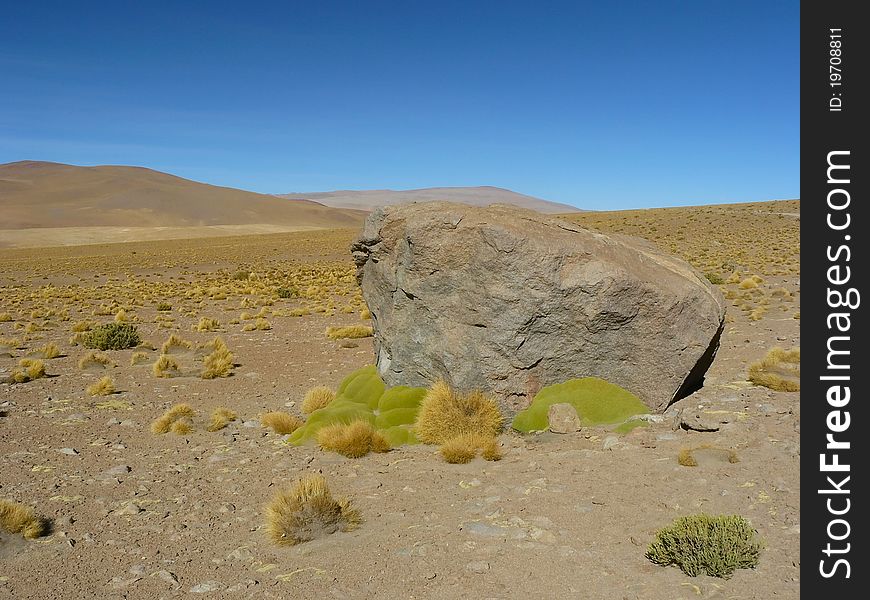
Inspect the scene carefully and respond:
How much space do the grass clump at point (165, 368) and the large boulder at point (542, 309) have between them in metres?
6.49

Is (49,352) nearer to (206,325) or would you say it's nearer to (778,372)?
(206,325)

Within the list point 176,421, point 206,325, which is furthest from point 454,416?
point 206,325

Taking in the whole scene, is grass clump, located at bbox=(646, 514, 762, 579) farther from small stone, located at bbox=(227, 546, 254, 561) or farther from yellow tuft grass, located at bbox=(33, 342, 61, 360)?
yellow tuft grass, located at bbox=(33, 342, 61, 360)

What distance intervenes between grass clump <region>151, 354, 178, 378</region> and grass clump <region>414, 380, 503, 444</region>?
6.77m

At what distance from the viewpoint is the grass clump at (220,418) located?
9016 millimetres

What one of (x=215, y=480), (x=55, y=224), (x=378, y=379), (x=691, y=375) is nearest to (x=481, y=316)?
(x=378, y=379)

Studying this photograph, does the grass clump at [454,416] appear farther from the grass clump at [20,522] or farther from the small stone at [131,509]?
the grass clump at [20,522]

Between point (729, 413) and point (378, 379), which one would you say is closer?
point (729, 413)

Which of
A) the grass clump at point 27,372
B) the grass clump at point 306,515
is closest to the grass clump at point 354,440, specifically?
the grass clump at point 306,515

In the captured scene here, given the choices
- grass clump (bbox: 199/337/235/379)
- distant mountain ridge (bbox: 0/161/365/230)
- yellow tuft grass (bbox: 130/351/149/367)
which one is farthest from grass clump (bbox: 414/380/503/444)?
distant mountain ridge (bbox: 0/161/365/230)

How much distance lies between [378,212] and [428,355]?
93.8 inches

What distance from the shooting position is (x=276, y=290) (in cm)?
2891

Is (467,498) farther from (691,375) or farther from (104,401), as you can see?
(104,401)

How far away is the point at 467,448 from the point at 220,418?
3.97 m
